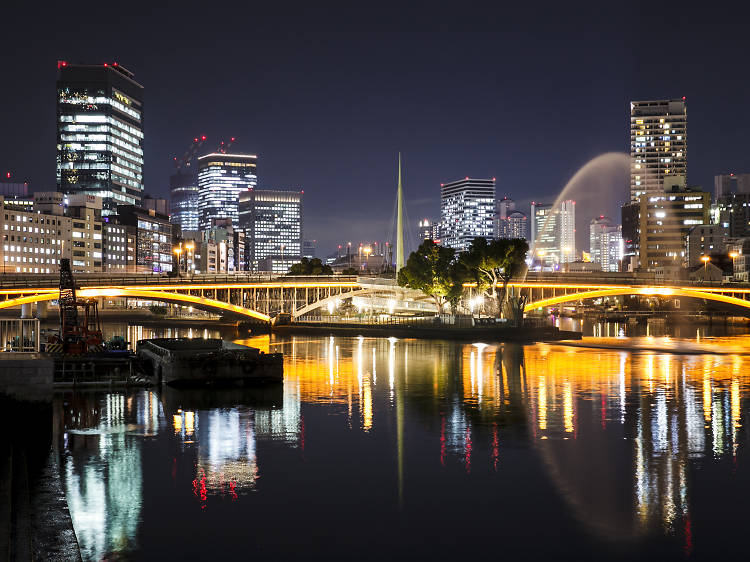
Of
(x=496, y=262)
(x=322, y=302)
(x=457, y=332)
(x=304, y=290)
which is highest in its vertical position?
(x=496, y=262)

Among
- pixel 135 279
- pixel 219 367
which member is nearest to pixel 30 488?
pixel 219 367

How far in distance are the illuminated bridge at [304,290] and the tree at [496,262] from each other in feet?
15.1

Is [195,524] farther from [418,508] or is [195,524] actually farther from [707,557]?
[707,557]

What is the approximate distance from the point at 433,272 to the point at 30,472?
104m

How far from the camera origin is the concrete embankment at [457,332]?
350 ft

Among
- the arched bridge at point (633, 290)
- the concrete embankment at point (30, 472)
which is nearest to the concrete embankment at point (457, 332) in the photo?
the arched bridge at point (633, 290)

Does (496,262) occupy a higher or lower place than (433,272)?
higher

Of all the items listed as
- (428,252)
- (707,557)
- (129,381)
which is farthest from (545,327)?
(707,557)

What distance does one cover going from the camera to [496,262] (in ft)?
398

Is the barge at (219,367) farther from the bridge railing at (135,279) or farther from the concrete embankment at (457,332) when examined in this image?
the bridge railing at (135,279)

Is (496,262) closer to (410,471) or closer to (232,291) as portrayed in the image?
(232,291)

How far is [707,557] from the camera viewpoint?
68.6 feet

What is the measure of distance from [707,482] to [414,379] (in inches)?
1317

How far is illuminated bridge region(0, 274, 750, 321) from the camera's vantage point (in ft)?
395
